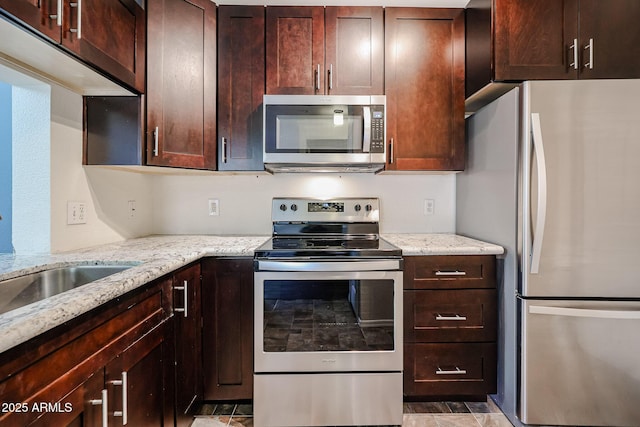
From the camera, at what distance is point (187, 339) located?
1.47 m

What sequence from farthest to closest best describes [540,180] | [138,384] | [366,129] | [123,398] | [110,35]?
[366,129] → [540,180] → [110,35] → [138,384] → [123,398]

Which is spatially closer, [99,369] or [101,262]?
[99,369]

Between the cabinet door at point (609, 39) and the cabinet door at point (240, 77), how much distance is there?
5.56 feet

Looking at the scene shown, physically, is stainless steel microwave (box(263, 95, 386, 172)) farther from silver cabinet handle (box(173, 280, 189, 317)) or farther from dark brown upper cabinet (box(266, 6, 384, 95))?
silver cabinet handle (box(173, 280, 189, 317))

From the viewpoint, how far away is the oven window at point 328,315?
5.11 ft

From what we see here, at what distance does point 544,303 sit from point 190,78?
2127mm

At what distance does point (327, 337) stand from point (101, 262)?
3.46 feet

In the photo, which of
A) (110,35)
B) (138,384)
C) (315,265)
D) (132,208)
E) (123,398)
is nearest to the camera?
(123,398)

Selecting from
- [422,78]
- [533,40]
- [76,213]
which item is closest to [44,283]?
[76,213]

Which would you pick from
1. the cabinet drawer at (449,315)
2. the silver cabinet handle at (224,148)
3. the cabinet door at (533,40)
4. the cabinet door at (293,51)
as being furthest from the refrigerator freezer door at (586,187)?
the silver cabinet handle at (224,148)

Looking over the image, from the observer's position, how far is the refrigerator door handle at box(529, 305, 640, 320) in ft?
4.72

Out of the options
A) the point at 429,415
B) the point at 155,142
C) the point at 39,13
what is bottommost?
the point at 429,415

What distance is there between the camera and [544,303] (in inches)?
58.1

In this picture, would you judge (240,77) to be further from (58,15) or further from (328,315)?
(328,315)
